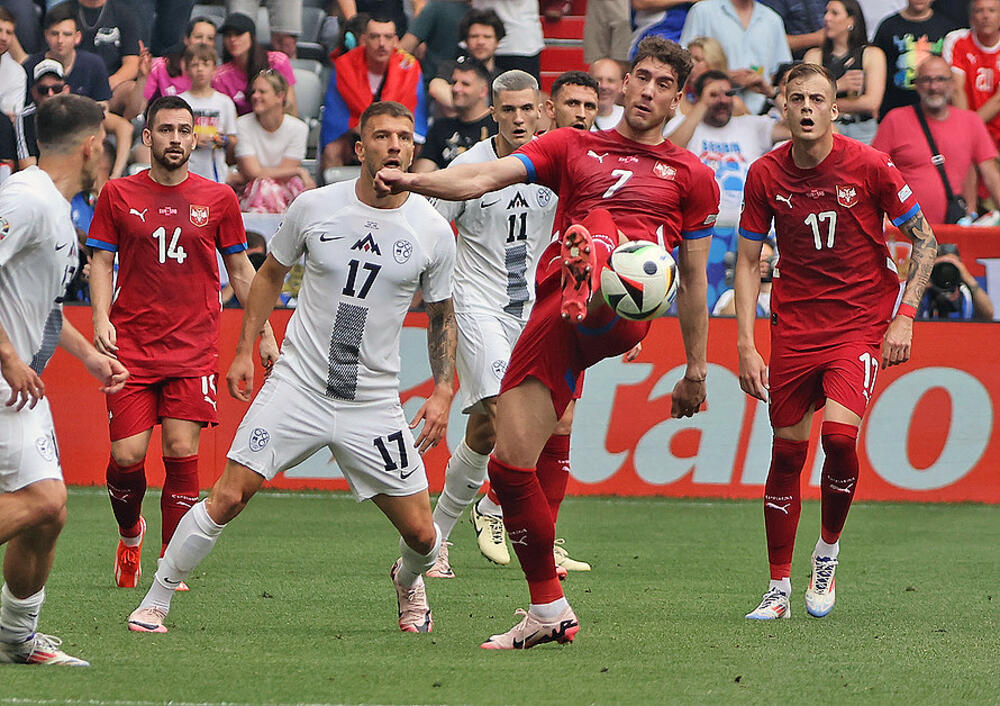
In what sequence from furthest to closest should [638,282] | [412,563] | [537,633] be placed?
[412,563] → [537,633] → [638,282]

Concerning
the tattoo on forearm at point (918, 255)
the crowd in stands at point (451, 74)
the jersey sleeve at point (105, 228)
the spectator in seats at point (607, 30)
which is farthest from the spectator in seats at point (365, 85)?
the tattoo on forearm at point (918, 255)

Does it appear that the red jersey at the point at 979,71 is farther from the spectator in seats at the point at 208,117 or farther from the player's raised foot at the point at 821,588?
the player's raised foot at the point at 821,588

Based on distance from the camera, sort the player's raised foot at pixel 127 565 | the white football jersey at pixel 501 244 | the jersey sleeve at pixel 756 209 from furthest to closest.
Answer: the white football jersey at pixel 501 244 → the player's raised foot at pixel 127 565 → the jersey sleeve at pixel 756 209

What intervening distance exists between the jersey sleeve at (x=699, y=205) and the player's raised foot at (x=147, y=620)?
108 inches

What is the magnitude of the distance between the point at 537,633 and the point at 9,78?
10162 mm

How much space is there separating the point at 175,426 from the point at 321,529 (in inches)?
103

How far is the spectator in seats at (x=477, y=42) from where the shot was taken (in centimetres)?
1427

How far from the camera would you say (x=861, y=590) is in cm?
810

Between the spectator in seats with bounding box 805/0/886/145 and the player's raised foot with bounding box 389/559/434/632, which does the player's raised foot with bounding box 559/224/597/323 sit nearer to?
the player's raised foot with bounding box 389/559/434/632

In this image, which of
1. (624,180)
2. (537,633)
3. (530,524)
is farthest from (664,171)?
(537,633)

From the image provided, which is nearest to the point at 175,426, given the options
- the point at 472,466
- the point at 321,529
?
the point at 472,466

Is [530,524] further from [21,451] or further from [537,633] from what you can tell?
[21,451]

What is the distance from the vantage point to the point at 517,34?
49.2 feet

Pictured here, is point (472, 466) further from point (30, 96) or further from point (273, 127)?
point (30, 96)
